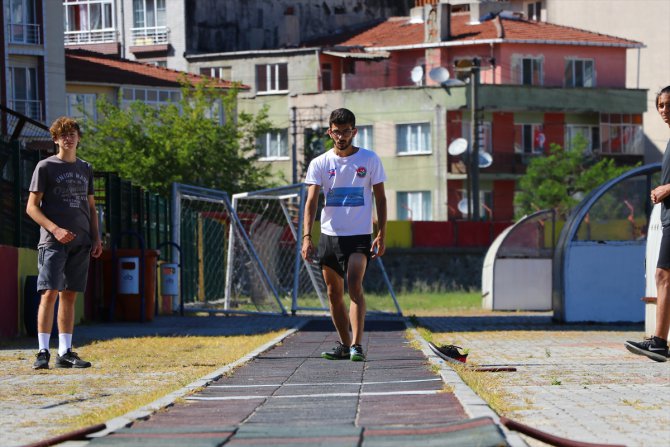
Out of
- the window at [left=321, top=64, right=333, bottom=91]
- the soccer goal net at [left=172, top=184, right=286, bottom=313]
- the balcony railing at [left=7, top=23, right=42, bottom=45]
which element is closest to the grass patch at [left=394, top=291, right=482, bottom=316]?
the soccer goal net at [left=172, top=184, right=286, bottom=313]

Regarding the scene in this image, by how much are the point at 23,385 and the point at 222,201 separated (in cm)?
1632

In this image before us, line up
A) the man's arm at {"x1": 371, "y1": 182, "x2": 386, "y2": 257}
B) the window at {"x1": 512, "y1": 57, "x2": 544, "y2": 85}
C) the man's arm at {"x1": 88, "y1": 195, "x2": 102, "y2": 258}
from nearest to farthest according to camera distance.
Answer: the man's arm at {"x1": 371, "y1": 182, "x2": 386, "y2": 257} → the man's arm at {"x1": 88, "y1": 195, "x2": 102, "y2": 258} → the window at {"x1": 512, "y1": 57, "x2": 544, "y2": 85}

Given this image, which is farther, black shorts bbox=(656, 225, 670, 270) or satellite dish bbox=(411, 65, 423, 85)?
satellite dish bbox=(411, 65, 423, 85)

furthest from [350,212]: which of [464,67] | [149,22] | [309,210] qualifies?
[149,22]

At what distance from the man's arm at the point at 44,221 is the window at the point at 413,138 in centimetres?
5836

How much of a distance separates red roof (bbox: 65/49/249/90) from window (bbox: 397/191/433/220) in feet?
29.0

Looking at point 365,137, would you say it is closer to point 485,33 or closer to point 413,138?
point 413,138

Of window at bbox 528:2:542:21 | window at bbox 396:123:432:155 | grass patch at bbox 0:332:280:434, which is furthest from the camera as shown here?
window at bbox 528:2:542:21

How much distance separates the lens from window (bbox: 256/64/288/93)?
7331 centimetres

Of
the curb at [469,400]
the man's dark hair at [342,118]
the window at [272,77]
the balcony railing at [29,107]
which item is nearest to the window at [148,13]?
the window at [272,77]

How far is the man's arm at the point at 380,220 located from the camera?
12.7m

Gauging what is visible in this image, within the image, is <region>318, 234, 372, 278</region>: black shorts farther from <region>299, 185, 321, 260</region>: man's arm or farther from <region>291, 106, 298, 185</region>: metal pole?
<region>291, 106, 298, 185</region>: metal pole

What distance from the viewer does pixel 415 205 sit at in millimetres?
71125

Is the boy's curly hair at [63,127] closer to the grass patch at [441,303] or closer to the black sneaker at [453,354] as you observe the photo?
the black sneaker at [453,354]
